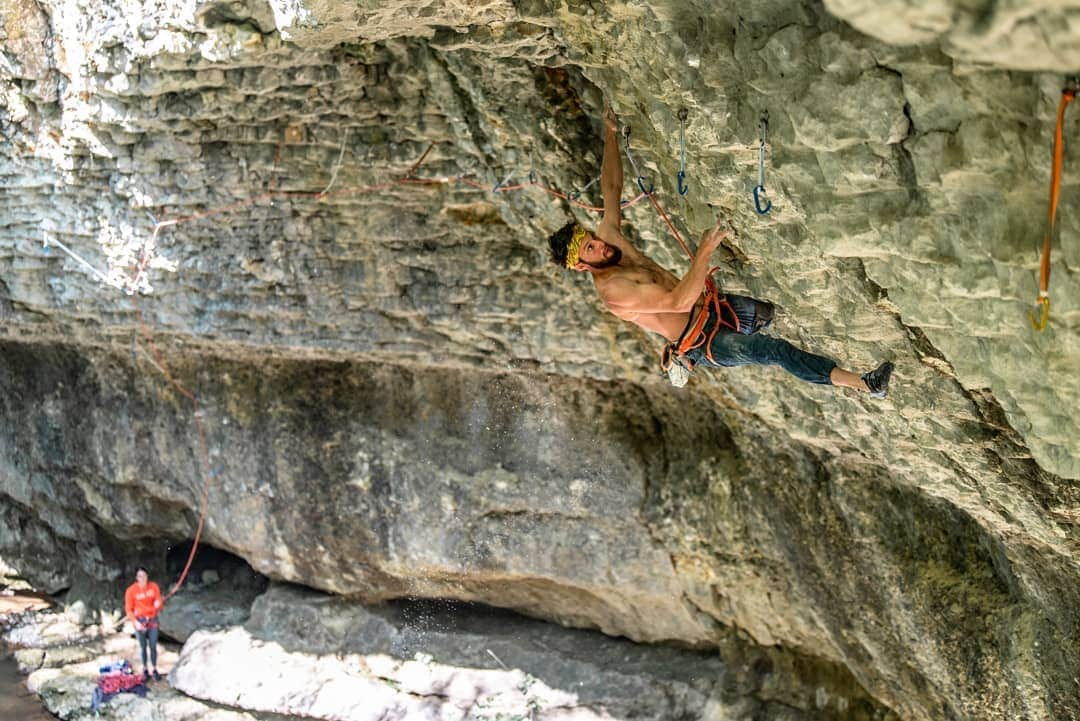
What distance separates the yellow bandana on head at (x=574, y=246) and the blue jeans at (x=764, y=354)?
0.54 meters

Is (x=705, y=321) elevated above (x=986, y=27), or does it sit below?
A: below

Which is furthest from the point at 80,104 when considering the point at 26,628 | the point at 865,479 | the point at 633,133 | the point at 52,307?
the point at 26,628

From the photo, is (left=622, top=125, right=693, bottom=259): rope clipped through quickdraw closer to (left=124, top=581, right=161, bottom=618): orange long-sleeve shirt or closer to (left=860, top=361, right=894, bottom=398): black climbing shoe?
(left=860, top=361, right=894, bottom=398): black climbing shoe

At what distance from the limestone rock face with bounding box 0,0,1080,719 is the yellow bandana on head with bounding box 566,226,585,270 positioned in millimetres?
459

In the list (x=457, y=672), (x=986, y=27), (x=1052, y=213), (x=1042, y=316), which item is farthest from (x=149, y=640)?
(x=986, y=27)

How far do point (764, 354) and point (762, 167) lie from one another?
879 millimetres

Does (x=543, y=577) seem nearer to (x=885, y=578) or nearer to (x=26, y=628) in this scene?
(x=885, y=578)

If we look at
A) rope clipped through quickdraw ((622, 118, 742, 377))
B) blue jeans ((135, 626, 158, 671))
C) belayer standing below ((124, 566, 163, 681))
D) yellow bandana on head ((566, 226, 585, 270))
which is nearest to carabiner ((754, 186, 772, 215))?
rope clipped through quickdraw ((622, 118, 742, 377))

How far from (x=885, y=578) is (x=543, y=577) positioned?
2.80m

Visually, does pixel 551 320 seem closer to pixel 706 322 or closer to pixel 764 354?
pixel 706 322

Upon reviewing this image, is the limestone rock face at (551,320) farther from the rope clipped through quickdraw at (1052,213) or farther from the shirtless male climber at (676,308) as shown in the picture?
the shirtless male climber at (676,308)

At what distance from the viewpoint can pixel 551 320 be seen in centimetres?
662

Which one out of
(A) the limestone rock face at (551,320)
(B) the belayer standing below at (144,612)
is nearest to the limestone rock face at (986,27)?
(A) the limestone rock face at (551,320)

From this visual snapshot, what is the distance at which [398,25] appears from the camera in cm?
468
